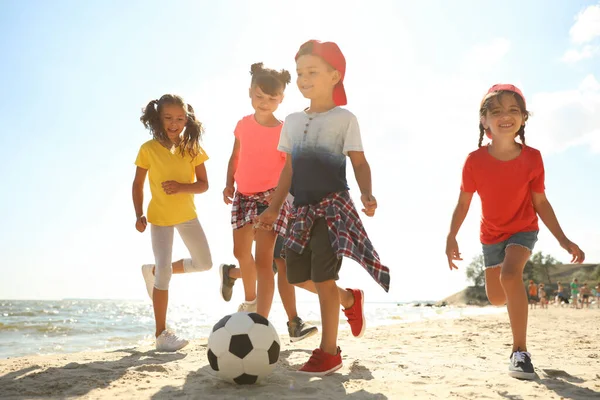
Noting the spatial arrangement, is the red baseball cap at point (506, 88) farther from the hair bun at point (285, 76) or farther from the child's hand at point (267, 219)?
the child's hand at point (267, 219)

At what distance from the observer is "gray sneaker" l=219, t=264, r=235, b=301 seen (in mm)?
6221

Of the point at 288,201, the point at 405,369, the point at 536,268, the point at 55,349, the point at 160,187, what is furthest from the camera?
the point at 536,268

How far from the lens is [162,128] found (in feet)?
17.9

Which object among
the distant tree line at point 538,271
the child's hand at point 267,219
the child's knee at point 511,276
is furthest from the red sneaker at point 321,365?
the distant tree line at point 538,271

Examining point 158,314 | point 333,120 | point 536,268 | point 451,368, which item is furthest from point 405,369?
point 536,268

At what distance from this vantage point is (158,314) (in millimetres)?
5145

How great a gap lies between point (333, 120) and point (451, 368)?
2.23 meters

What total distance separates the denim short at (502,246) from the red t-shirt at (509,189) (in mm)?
36

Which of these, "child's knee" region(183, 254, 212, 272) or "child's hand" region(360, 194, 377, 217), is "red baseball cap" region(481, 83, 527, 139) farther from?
"child's knee" region(183, 254, 212, 272)

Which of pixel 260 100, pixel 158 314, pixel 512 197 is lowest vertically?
pixel 158 314

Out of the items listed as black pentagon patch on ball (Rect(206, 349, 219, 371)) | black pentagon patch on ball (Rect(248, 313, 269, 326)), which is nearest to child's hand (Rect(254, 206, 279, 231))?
black pentagon patch on ball (Rect(248, 313, 269, 326))

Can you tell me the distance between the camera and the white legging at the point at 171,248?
5207 mm

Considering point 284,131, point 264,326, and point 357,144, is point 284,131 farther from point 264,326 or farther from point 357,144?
point 264,326

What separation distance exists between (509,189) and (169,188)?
10.6 feet
